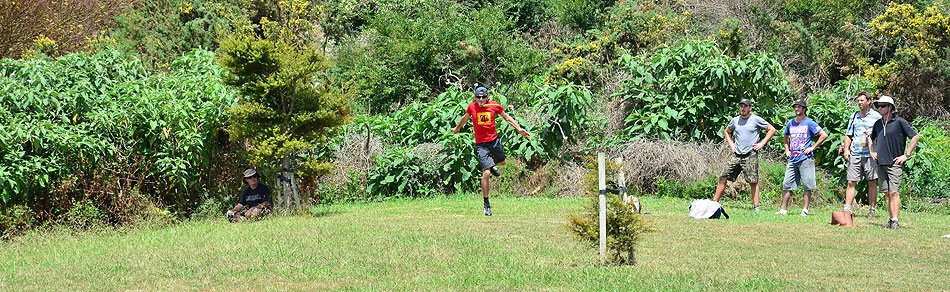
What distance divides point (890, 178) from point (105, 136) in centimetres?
949

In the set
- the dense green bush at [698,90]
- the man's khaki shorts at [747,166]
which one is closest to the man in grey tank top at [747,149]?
the man's khaki shorts at [747,166]

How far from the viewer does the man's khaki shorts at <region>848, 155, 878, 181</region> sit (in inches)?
477

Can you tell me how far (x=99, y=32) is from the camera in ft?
87.9

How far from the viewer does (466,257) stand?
8.51m

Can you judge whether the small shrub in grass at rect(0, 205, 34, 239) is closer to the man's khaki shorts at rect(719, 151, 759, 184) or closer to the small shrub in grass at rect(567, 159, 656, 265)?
the small shrub in grass at rect(567, 159, 656, 265)

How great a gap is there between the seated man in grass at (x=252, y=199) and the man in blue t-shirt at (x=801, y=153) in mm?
6798

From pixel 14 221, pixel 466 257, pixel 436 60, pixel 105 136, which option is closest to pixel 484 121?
pixel 466 257

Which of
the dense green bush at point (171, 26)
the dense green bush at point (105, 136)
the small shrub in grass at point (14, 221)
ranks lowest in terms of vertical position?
the small shrub in grass at point (14, 221)

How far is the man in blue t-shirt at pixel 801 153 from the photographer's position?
43.0ft

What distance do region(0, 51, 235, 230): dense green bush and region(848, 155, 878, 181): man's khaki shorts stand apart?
8035 millimetres

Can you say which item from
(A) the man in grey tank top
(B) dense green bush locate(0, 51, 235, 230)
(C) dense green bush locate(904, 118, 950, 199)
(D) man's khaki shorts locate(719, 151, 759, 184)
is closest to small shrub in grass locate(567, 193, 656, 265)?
(A) the man in grey tank top

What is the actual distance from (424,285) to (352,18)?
24301 millimetres

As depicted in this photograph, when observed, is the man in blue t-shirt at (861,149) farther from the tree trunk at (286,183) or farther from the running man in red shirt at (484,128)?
the tree trunk at (286,183)

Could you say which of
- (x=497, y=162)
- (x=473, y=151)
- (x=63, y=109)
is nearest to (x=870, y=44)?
(x=473, y=151)
